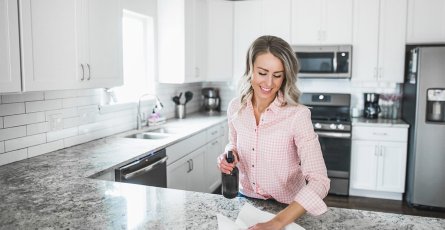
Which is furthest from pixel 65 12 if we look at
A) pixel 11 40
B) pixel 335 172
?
pixel 335 172

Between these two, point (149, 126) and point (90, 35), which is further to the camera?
point (149, 126)

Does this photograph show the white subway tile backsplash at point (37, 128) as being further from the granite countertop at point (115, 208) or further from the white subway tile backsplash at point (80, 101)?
the granite countertop at point (115, 208)

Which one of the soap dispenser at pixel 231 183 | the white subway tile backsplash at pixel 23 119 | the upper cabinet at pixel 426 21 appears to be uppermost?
the upper cabinet at pixel 426 21

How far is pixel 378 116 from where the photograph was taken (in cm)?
452

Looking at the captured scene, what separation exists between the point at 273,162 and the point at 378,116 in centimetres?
342

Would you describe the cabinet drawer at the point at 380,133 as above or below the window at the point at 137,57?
below

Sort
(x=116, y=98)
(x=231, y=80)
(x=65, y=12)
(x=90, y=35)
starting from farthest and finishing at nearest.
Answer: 1. (x=231, y=80)
2. (x=116, y=98)
3. (x=90, y=35)
4. (x=65, y=12)

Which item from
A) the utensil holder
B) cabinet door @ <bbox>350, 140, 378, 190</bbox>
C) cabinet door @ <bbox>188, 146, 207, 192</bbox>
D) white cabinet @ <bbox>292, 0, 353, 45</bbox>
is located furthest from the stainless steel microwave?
cabinet door @ <bbox>188, 146, 207, 192</bbox>

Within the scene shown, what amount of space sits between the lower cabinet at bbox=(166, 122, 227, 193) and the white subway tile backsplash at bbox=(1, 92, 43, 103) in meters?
1.01

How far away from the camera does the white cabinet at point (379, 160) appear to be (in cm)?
405

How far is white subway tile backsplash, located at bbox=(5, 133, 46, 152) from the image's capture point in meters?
2.22

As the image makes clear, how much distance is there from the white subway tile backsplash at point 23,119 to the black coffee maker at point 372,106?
144 inches

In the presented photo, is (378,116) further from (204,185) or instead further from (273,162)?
(273,162)

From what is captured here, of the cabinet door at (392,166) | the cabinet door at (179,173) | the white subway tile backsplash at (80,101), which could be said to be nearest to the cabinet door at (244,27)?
the cabinet door at (179,173)
